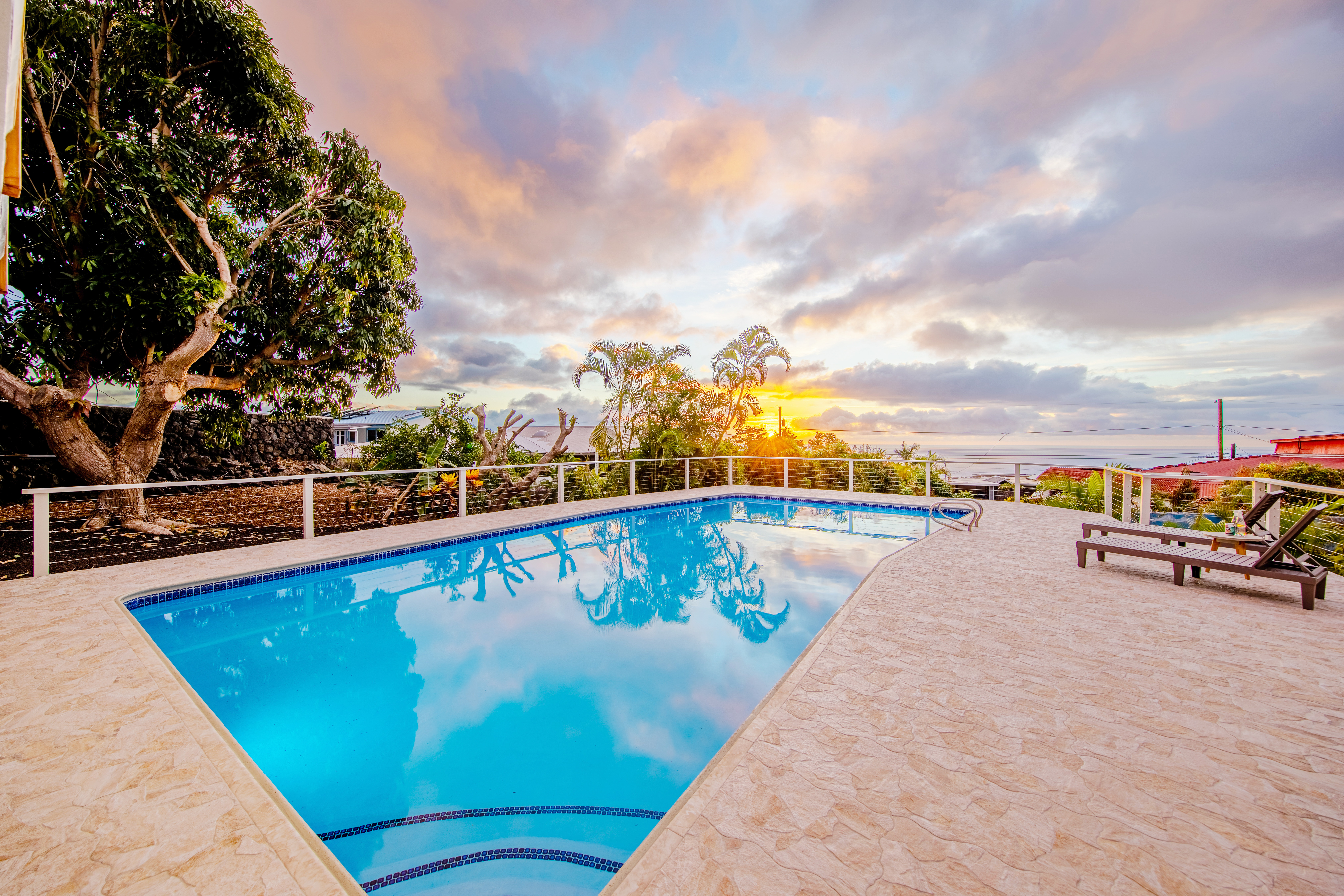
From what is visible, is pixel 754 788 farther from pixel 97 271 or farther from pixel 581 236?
pixel 581 236

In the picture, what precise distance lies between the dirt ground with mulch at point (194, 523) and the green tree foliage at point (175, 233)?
762 mm

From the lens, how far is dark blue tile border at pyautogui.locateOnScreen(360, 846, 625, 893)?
1919 mm

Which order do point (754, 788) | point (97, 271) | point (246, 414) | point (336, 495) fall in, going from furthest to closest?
1. point (336, 495)
2. point (246, 414)
3. point (97, 271)
4. point (754, 788)

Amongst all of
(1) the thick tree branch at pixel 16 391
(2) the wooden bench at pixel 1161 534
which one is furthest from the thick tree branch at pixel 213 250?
(2) the wooden bench at pixel 1161 534

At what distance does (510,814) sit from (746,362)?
10835 mm

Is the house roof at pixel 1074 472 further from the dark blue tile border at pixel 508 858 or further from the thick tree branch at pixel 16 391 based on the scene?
the thick tree branch at pixel 16 391

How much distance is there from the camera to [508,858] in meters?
2.00

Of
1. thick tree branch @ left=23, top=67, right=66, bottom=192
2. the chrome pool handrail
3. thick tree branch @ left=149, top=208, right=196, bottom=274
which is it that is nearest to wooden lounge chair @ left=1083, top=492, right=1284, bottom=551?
the chrome pool handrail

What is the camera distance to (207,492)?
11.0m

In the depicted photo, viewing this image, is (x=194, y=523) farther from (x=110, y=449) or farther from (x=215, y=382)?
(x=215, y=382)

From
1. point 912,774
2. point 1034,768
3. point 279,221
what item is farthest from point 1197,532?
point 279,221

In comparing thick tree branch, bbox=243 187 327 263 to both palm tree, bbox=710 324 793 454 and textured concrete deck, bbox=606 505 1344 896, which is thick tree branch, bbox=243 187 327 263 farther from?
textured concrete deck, bbox=606 505 1344 896

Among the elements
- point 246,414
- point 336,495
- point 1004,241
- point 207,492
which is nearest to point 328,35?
point 246,414

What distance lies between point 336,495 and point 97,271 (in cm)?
561
